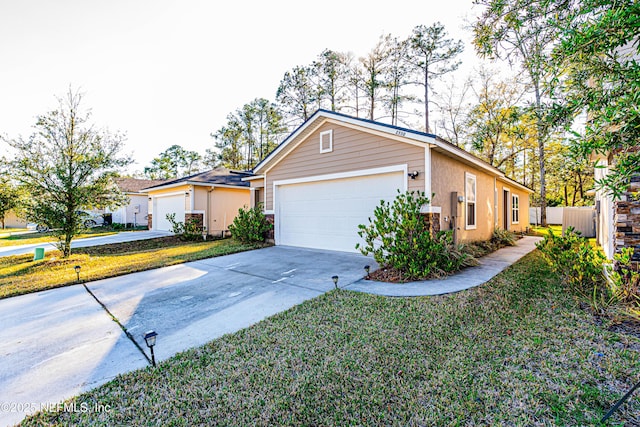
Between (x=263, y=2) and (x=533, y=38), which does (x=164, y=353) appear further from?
(x=263, y=2)

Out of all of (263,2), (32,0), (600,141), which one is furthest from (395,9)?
(32,0)

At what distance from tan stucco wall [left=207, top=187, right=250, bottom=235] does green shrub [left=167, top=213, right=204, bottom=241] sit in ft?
2.57

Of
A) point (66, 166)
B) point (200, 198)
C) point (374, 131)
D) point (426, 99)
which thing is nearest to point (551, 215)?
point (426, 99)

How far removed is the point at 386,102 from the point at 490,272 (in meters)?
14.8

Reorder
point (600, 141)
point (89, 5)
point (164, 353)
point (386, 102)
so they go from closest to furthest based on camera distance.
A: point (600, 141) → point (164, 353) → point (89, 5) → point (386, 102)

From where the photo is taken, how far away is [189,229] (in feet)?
42.1

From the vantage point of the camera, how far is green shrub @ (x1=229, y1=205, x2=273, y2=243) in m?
10.5

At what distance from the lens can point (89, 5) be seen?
7.08 metres

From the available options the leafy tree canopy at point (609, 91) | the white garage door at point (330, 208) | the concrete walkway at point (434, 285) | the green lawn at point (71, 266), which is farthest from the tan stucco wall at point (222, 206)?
the leafy tree canopy at point (609, 91)

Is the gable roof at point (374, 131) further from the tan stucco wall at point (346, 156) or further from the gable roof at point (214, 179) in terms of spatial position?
the gable roof at point (214, 179)

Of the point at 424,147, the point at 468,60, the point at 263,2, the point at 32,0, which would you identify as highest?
the point at 468,60

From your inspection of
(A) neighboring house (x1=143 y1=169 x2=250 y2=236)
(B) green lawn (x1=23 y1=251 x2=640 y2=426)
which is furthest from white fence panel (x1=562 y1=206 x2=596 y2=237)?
(A) neighboring house (x1=143 y1=169 x2=250 y2=236)

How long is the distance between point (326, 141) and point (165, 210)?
11593mm

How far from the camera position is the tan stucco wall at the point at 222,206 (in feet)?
46.5
